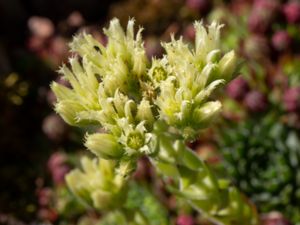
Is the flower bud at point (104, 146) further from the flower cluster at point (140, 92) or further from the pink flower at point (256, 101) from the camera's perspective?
the pink flower at point (256, 101)

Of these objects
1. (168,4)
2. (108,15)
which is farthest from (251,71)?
(108,15)

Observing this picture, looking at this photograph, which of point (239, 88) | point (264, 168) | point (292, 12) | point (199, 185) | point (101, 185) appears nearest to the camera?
point (199, 185)

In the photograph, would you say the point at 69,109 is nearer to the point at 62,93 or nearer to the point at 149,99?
the point at 62,93

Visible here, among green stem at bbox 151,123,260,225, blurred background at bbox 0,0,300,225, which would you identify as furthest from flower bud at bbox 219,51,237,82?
blurred background at bbox 0,0,300,225

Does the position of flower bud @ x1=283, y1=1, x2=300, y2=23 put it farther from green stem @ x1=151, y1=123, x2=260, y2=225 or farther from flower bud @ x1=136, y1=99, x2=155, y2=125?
flower bud @ x1=136, y1=99, x2=155, y2=125

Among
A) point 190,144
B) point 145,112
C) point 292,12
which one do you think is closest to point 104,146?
point 145,112

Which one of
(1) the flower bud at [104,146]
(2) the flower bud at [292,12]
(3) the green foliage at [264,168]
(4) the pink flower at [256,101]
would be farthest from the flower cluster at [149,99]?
(2) the flower bud at [292,12]
